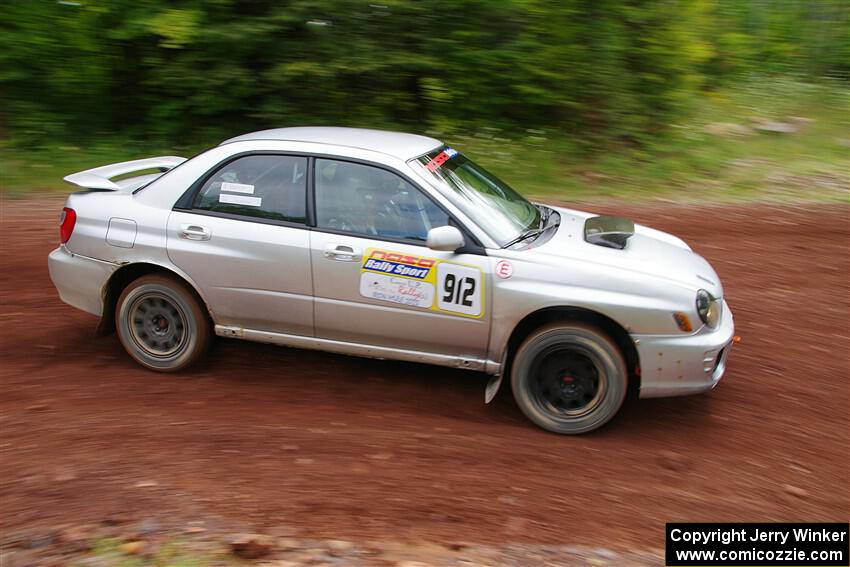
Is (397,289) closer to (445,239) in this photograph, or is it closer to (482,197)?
(445,239)

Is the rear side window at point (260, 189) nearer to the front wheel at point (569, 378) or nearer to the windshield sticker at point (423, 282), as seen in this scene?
the windshield sticker at point (423, 282)

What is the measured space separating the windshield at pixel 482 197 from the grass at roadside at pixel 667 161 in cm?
489

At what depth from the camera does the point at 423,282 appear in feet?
16.0

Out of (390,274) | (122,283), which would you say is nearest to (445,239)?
(390,274)

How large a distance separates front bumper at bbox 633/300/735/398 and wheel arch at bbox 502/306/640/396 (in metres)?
0.08

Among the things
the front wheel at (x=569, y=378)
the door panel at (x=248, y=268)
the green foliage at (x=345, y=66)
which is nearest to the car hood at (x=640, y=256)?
the front wheel at (x=569, y=378)

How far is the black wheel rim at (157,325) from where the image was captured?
545cm

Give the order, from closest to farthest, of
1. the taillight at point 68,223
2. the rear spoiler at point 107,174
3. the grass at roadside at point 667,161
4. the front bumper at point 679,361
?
1. the front bumper at point 679,361
2. the taillight at point 68,223
3. the rear spoiler at point 107,174
4. the grass at roadside at point 667,161

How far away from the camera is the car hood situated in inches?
189

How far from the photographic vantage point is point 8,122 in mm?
11719

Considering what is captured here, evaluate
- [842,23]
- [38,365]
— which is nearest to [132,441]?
[38,365]

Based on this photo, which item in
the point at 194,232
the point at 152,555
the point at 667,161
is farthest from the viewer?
the point at 667,161

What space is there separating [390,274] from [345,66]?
7021mm

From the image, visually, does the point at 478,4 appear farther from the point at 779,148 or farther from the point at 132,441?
the point at 132,441
